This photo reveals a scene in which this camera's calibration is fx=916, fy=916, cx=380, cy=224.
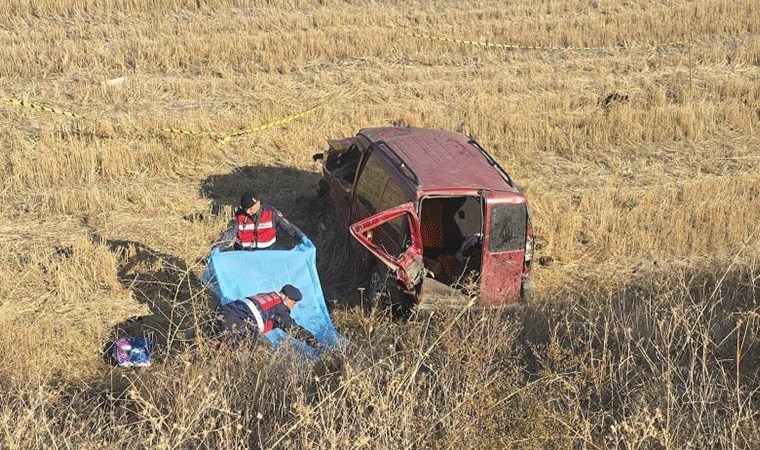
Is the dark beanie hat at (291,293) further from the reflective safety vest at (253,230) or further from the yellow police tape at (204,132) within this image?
the yellow police tape at (204,132)

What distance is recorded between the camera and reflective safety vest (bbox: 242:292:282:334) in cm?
745

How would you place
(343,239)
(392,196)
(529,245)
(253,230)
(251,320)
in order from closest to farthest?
(251,320) → (529,245) → (392,196) → (253,230) → (343,239)

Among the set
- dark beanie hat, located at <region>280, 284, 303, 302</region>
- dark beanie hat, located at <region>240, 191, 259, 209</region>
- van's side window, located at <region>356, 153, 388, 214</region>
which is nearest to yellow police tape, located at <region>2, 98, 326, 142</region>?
van's side window, located at <region>356, 153, 388, 214</region>

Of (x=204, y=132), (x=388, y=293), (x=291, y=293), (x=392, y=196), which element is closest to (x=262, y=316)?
(x=291, y=293)

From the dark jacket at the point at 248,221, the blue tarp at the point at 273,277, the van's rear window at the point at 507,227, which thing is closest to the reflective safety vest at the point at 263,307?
the blue tarp at the point at 273,277

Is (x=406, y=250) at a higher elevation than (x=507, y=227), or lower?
lower

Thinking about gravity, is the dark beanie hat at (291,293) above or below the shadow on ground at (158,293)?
above

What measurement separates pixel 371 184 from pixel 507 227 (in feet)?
5.65

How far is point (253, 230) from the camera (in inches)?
357

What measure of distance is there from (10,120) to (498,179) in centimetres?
843

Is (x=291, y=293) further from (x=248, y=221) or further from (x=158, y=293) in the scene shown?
(x=158, y=293)

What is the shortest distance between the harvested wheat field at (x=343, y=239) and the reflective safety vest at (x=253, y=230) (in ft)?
2.26

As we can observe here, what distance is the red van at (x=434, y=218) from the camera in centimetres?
841

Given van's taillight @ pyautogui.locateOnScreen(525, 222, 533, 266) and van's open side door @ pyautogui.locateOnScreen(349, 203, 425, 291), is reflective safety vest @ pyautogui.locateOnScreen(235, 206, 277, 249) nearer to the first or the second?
van's open side door @ pyautogui.locateOnScreen(349, 203, 425, 291)
